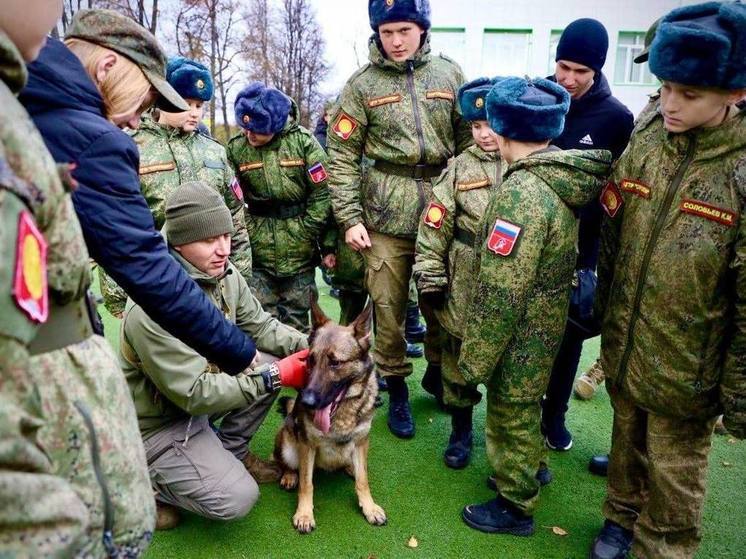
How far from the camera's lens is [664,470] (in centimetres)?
250

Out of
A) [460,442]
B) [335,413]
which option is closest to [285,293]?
[335,413]

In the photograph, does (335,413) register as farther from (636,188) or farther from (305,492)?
(636,188)

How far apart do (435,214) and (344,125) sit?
3.55 feet

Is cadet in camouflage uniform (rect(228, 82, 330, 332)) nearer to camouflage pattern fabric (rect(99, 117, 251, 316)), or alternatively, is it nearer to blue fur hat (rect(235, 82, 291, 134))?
blue fur hat (rect(235, 82, 291, 134))

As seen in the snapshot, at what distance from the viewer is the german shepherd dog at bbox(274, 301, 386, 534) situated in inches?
120

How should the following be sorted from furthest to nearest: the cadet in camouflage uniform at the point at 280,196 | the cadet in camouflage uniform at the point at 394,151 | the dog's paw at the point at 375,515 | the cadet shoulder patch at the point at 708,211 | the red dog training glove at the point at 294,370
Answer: the cadet in camouflage uniform at the point at 280,196 < the cadet in camouflage uniform at the point at 394,151 < the dog's paw at the point at 375,515 < the red dog training glove at the point at 294,370 < the cadet shoulder patch at the point at 708,211

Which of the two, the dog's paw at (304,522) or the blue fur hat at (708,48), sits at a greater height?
the blue fur hat at (708,48)

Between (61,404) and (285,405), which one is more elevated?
(61,404)

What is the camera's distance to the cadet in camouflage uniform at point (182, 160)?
3.95 meters

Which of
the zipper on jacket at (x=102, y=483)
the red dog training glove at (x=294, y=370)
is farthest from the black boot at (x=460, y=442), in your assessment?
the zipper on jacket at (x=102, y=483)

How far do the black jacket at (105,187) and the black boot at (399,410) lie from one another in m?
2.49

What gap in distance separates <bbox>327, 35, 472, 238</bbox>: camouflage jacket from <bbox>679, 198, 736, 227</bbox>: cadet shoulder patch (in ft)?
6.33

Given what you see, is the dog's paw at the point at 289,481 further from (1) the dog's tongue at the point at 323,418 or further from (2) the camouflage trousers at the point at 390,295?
(2) the camouflage trousers at the point at 390,295

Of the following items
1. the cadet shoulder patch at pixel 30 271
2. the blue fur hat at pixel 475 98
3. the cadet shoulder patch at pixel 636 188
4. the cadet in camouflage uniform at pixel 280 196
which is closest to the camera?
the cadet shoulder patch at pixel 30 271
